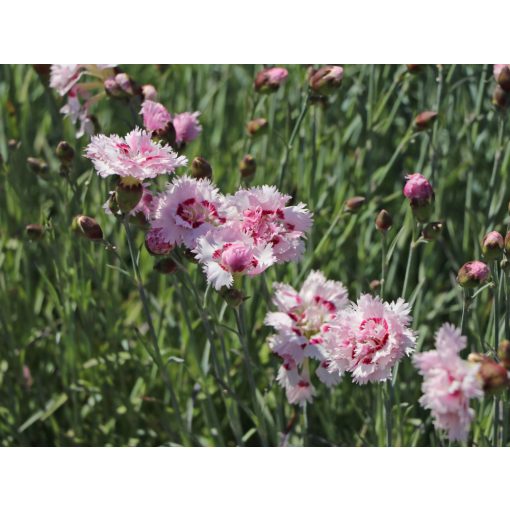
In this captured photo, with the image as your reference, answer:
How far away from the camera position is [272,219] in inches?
43.6

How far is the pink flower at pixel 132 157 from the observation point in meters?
1.04

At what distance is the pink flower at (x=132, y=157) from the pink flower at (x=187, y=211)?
0.05 metres

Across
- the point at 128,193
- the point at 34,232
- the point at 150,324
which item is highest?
the point at 128,193

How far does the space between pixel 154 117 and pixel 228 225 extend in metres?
Result: 0.24

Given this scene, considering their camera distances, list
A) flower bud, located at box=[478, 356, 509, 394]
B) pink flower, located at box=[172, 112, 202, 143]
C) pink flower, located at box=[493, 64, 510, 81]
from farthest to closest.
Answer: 1. pink flower, located at box=[493, 64, 510, 81]
2. pink flower, located at box=[172, 112, 202, 143]
3. flower bud, located at box=[478, 356, 509, 394]

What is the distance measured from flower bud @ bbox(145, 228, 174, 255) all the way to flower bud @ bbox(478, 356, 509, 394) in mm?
449

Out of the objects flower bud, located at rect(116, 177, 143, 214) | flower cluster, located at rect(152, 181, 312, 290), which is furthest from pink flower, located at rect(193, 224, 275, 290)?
flower bud, located at rect(116, 177, 143, 214)

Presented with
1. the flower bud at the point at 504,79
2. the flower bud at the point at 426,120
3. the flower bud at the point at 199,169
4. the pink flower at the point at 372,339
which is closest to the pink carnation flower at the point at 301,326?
the pink flower at the point at 372,339

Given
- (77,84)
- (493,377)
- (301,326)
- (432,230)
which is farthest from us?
(77,84)

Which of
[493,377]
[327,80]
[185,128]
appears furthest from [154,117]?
[493,377]

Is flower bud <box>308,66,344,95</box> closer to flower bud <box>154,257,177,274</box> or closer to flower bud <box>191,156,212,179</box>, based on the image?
flower bud <box>191,156,212,179</box>

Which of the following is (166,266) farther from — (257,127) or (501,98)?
(501,98)

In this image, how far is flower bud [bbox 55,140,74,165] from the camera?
1297mm
